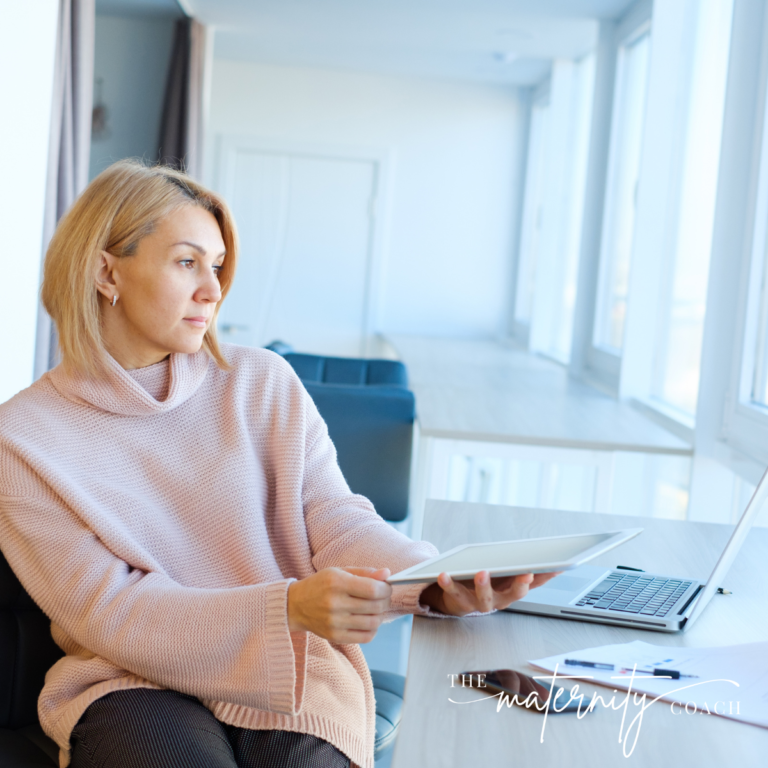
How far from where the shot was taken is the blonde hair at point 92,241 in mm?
1258

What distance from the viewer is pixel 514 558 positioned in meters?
0.96

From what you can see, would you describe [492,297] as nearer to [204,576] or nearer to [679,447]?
[679,447]

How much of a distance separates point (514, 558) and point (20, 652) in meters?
0.70

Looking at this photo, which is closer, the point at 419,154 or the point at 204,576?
the point at 204,576

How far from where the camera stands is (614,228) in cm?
429

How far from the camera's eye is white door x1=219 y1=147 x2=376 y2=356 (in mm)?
6105

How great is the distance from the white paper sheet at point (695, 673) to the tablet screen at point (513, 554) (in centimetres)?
11

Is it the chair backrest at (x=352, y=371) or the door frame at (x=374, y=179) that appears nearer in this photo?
the chair backrest at (x=352, y=371)

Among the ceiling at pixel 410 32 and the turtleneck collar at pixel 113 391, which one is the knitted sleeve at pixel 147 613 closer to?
the turtleneck collar at pixel 113 391

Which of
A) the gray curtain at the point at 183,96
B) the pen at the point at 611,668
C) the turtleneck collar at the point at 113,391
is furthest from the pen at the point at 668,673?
the gray curtain at the point at 183,96

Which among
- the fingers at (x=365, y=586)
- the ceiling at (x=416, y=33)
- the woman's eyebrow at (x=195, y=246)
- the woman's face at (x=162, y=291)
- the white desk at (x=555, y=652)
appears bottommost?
the white desk at (x=555, y=652)

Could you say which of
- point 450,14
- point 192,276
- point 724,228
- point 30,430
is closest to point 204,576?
point 30,430

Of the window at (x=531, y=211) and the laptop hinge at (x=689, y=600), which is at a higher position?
the window at (x=531, y=211)

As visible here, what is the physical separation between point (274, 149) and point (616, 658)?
5.54 m
